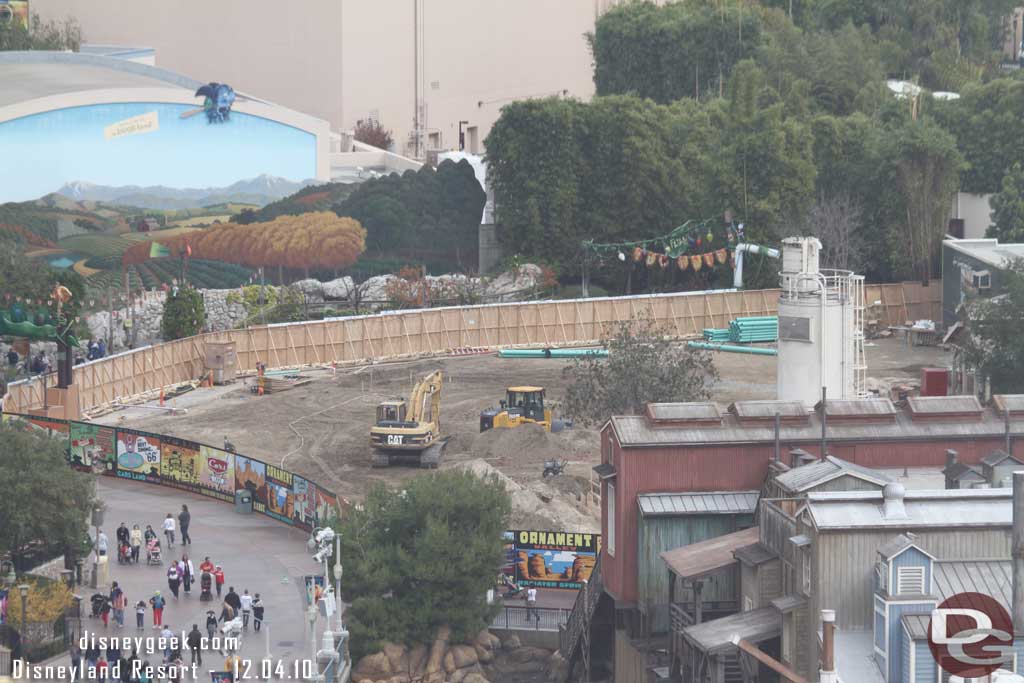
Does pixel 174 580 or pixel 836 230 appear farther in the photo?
pixel 836 230

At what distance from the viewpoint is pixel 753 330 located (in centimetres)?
9444

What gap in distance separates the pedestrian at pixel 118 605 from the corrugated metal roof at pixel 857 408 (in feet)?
58.4

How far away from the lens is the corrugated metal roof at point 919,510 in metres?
37.8

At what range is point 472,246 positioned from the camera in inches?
4154

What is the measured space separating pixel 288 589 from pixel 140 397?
29.8 m

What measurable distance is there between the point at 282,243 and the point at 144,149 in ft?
28.4

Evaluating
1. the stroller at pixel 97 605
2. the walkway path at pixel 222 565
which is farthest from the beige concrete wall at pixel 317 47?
the stroller at pixel 97 605

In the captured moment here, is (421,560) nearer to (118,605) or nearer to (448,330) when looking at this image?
(118,605)

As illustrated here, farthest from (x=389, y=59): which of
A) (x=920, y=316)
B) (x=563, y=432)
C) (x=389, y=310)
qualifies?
A: (x=563, y=432)

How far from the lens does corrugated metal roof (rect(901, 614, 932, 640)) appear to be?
34875 mm

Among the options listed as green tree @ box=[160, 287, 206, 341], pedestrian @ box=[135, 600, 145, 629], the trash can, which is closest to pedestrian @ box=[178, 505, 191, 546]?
the trash can

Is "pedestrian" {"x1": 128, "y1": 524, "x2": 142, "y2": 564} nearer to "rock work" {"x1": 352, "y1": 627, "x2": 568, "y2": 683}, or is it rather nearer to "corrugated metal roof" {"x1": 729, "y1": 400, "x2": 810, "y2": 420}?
"rock work" {"x1": 352, "y1": 627, "x2": 568, "y2": 683}

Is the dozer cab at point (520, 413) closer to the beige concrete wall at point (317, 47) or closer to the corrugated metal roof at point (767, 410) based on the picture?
the corrugated metal roof at point (767, 410)

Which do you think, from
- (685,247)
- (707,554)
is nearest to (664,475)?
(707,554)
